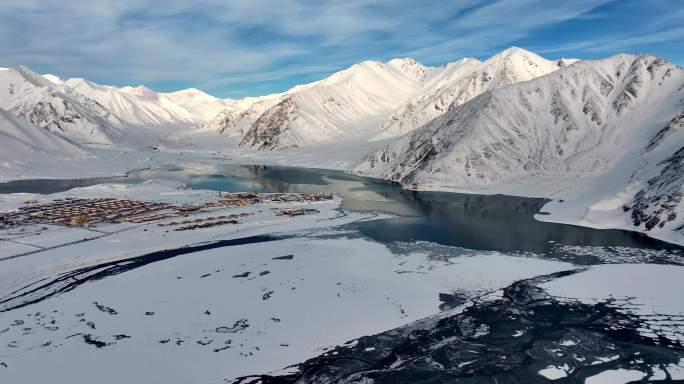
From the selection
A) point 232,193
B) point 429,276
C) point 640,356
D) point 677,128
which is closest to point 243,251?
point 429,276

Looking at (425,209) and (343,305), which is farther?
(425,209)

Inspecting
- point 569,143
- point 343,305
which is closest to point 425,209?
point 343,305

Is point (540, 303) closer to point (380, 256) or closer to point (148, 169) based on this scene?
point (380, 256)

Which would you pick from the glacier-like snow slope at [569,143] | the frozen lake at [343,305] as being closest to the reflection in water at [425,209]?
the frozen lake at [343,305]

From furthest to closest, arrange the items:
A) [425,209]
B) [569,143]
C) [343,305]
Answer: [569,143]
[425,209]
[343,305]

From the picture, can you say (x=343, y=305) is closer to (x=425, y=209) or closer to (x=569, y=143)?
(x=425, y=209)

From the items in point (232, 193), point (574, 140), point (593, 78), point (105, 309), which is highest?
point (593, 78)

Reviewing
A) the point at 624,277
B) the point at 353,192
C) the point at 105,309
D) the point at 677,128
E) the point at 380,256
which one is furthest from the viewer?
the point at 353,192

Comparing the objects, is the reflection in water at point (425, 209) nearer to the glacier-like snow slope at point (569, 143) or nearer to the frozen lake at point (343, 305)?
the frozen lake at point (343, 305)
